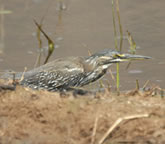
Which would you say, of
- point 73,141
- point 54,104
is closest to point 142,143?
point 73,141

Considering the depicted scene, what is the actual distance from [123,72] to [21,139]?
5160 mm

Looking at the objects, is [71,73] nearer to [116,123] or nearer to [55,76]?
[55,76]

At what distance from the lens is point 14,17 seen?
13281 millimetres

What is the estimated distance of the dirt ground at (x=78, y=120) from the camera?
582 centimetres

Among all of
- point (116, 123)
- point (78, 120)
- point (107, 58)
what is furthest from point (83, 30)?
point (116, 123)

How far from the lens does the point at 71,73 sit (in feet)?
28.9

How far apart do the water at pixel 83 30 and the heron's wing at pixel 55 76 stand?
151 centimetres

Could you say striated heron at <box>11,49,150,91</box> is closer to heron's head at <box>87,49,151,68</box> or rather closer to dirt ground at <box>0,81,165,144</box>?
heron's head at <box>87,49,151,68</box>

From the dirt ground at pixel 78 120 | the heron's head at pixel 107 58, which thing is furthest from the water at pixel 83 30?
the dirt ground at pixel 78 120

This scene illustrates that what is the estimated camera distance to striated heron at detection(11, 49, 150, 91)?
8.78 metres

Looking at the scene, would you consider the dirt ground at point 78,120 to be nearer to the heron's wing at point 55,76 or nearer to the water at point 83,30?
the heron's wing at point 55,76

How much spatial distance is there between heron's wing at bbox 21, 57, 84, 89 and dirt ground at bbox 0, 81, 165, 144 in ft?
6.78

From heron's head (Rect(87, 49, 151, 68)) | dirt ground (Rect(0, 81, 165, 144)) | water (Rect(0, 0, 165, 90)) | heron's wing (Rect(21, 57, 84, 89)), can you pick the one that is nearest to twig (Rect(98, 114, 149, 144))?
dirt ground (Rect(0, 81, 165, 144))

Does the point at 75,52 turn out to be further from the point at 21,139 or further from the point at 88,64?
the point at 21,139
